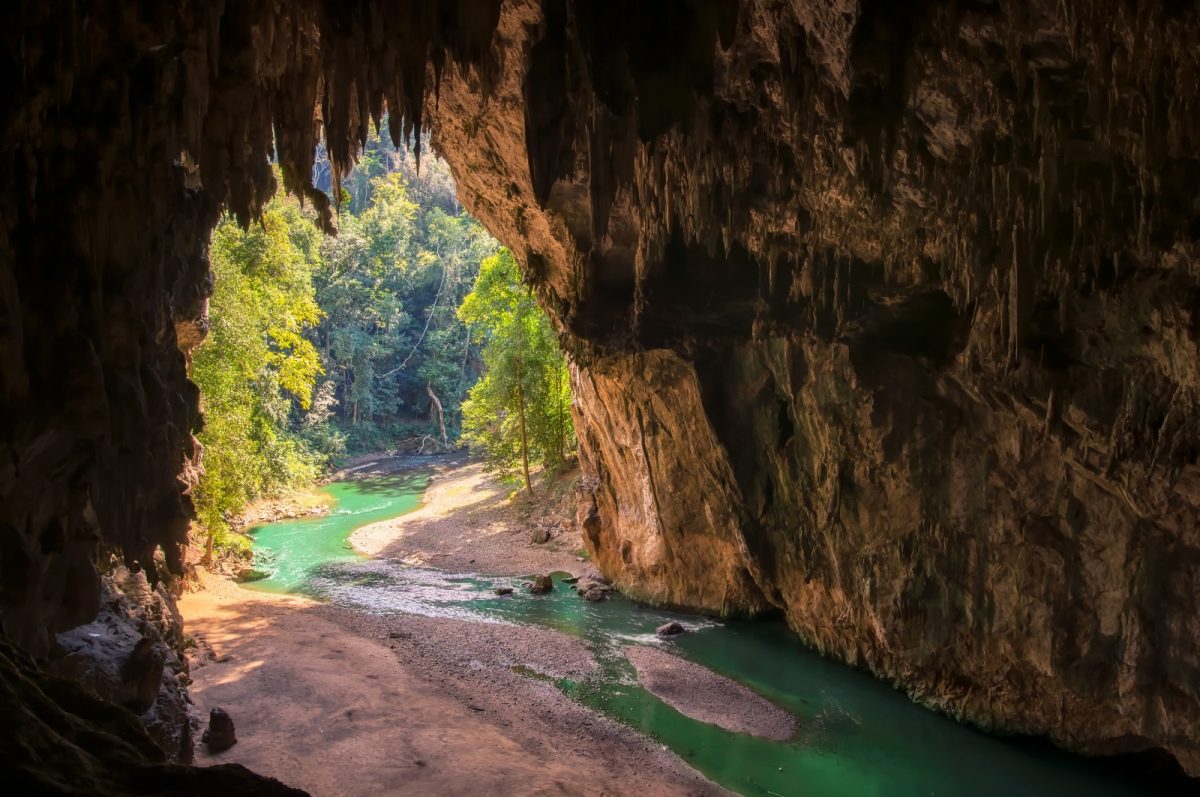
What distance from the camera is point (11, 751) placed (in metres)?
3.00

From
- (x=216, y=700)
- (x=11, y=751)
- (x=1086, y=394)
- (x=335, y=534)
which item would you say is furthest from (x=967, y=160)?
(x=335, y=534)

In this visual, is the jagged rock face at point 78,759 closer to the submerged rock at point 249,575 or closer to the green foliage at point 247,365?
the green foliage at point 247,365

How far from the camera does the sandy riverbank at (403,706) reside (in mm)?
10242

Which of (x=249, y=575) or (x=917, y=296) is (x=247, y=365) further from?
(x=917, y=296)

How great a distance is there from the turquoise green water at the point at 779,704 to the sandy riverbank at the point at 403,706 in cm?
81

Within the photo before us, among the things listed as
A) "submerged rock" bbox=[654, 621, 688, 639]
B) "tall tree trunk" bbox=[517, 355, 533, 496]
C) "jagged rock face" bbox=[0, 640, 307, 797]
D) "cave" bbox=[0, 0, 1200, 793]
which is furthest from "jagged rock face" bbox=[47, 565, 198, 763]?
"tall tree trunk" bbox=[517, 355, 533, 496]

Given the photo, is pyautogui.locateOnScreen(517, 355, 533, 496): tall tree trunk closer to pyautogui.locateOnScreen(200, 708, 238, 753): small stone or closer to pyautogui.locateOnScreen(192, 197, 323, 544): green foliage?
pyautogui.locateOnScreen(192, 197, 323, 544): green foliage

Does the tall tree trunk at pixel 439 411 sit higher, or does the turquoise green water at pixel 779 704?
the tall tree trunk at pixel 439 411

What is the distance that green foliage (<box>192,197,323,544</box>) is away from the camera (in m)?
18.5

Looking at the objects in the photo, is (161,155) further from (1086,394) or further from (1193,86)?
(1086,394)

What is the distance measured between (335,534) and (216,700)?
55.9 feet

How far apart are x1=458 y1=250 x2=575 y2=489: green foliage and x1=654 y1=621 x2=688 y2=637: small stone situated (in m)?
11.7

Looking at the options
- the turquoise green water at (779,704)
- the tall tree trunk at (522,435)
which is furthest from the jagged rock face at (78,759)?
the tall tree trunk at (522,435)

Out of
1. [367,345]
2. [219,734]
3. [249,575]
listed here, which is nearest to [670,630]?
[219,734]
